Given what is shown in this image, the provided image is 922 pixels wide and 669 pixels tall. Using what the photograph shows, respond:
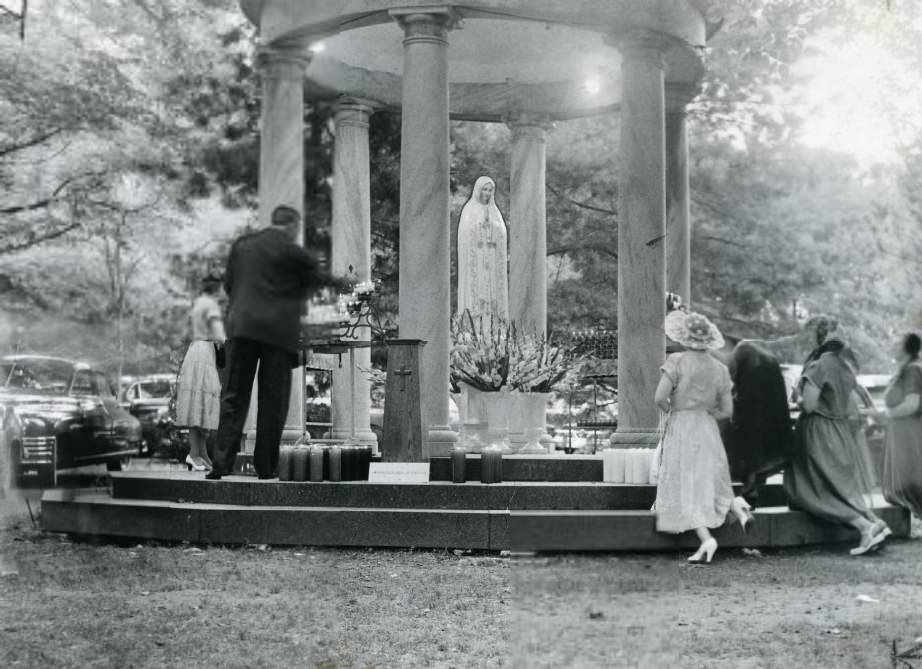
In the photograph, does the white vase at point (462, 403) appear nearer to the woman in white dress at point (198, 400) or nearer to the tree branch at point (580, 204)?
the woman in white dress at point (198, 400)

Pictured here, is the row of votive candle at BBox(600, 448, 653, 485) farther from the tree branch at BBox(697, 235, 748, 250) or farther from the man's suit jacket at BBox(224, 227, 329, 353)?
the man's suit jacket at BBox(224, 227, 329, 353)

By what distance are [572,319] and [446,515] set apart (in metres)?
16.8

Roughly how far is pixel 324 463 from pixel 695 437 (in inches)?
167

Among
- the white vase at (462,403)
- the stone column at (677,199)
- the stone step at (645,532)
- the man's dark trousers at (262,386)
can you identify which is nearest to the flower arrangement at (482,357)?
the white vase at (462,403)

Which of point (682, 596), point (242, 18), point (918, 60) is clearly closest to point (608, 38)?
point (242, 18)

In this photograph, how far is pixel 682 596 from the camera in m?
7.97

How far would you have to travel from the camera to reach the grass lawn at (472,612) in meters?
4.62

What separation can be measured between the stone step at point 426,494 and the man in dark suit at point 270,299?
930cm

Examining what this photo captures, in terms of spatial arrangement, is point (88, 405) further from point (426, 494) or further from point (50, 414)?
point (426, 494)

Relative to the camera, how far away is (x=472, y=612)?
8.99m

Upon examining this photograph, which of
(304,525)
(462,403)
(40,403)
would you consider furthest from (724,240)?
(40,403)

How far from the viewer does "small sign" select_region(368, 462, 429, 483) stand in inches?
510

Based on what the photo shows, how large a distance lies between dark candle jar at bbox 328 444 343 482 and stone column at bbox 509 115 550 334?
1103cm

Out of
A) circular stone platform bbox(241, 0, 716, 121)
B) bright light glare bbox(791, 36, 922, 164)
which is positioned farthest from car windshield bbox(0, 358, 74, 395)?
circular stone platform bbox(241, 0, 716, 121)
